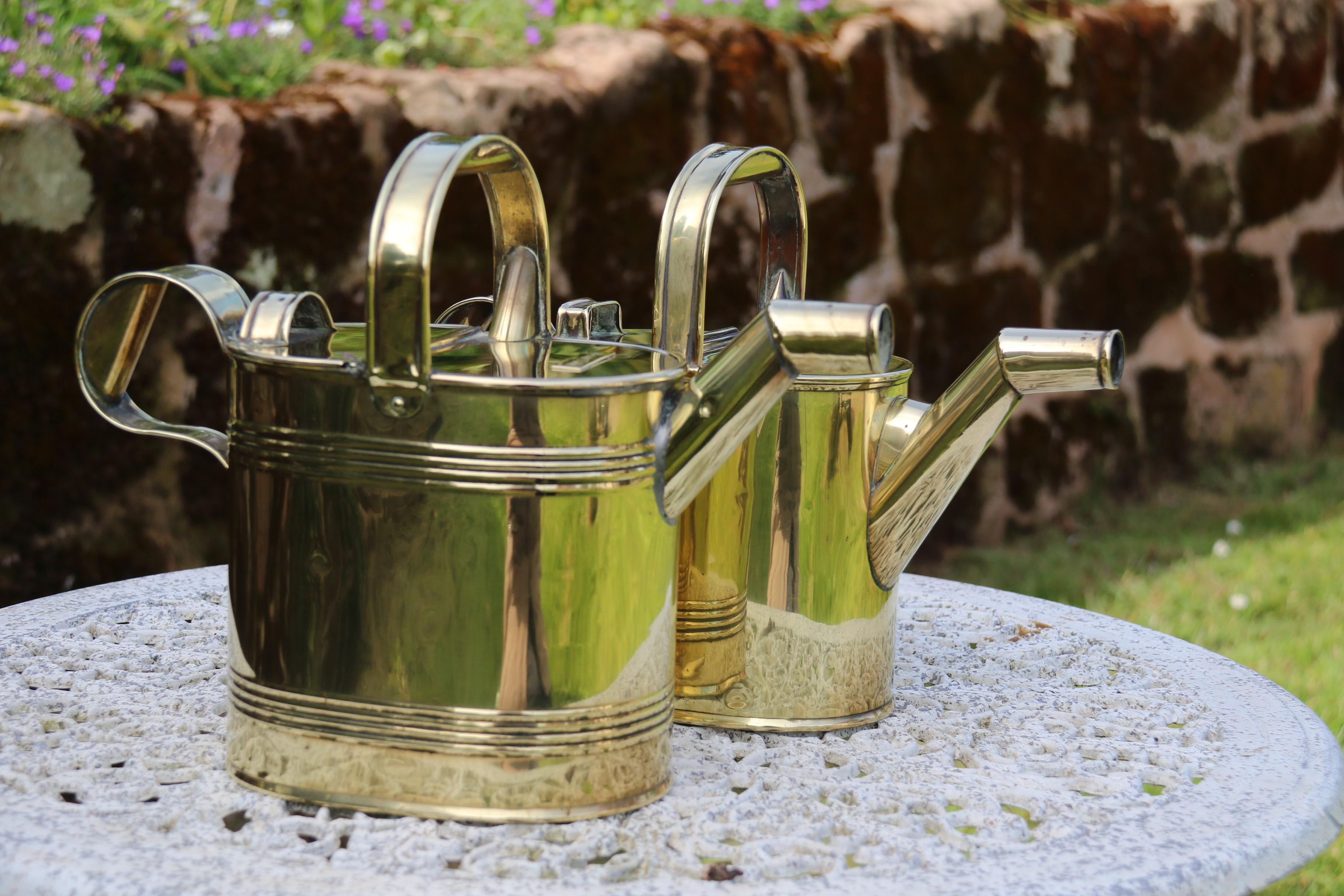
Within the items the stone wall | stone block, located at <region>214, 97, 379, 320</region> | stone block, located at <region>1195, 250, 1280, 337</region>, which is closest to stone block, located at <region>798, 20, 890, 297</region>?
the stone wall

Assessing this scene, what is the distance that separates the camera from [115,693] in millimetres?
1061

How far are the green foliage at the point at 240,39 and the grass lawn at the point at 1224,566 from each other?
4.32 feet

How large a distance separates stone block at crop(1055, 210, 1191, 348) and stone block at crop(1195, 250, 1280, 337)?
0.08 metres

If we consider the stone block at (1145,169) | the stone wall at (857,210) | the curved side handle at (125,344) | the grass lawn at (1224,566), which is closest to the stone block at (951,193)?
the stone wall at (857,210)

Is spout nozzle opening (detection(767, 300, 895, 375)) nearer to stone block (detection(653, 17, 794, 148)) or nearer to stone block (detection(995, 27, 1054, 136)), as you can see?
stone block (detection(653, 17, 794, 148))

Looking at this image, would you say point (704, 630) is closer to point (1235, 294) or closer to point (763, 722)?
point (763, 722)

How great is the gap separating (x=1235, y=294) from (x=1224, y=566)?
0.78m

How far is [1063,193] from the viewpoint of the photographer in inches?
116

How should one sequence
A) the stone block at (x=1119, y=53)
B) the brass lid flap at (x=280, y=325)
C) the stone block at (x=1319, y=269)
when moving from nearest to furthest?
the brass lid flap at (x=280, y=325)
the stone block at (x=1119, y=53)
the stone block at (x=1319, y=269)

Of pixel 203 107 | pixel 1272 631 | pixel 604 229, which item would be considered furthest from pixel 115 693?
pixel 1272 631

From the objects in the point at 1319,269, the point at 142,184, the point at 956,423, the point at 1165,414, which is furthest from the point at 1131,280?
the point at 956,423

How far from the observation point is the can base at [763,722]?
3.39 ft

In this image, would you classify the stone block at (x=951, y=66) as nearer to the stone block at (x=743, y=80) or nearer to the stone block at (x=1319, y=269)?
the stone block at (x=743, y=80)

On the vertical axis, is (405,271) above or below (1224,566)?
above
